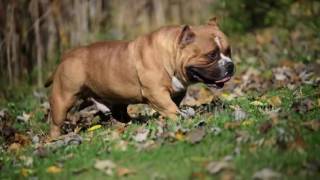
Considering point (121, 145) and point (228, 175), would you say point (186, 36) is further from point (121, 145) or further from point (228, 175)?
point (228, 175)

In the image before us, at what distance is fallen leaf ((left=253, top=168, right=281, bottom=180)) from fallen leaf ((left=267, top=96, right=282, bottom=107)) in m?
2.65

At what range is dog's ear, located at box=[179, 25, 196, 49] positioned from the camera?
7766 millimetres

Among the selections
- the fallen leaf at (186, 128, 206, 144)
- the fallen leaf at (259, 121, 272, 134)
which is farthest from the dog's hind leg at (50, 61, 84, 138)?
the fallen leaf at (259, 121, 272, 134)

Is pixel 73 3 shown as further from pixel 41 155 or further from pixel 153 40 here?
pixel 41 155

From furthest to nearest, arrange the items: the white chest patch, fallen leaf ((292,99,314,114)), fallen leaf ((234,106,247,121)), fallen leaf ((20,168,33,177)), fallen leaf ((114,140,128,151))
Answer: the white chest patch → fallen leaf ((234,106,247,121)) → fallen leaf ((292,99,314,114)) → fallen leaf ((114,140,128,151)) → fallen leaf ((20,168,33,177))

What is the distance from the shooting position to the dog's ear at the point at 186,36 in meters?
7.77

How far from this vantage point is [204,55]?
7785mm

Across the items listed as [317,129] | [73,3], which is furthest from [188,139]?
[73,3]

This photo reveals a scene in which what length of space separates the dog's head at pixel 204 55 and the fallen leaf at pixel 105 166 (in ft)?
6.91

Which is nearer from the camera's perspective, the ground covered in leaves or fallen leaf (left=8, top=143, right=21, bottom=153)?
the ground covered in leaves

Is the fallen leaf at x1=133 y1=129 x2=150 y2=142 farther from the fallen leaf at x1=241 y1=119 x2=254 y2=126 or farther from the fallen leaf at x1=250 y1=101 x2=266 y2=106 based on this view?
the fallen leaf at x1=250 y1=101 x2=266 y2=106

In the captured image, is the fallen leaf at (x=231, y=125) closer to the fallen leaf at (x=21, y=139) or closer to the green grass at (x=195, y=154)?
the green grass at (x=195, y=154)

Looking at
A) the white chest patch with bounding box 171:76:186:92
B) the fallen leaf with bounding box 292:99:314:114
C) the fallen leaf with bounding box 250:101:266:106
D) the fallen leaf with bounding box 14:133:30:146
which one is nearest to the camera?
the fallen leaf with bounding box 292:99:314:114

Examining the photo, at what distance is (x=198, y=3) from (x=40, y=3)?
4.43m
